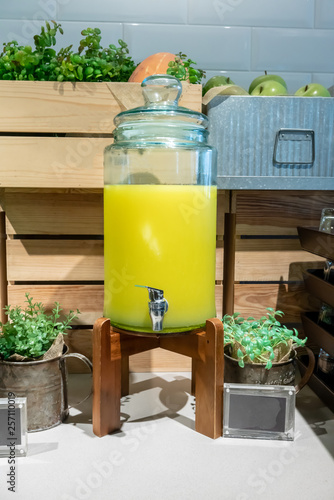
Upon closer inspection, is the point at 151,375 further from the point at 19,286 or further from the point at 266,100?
the point at 266,100

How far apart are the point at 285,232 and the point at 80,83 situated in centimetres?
63

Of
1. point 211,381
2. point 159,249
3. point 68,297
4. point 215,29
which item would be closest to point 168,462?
point 211,381

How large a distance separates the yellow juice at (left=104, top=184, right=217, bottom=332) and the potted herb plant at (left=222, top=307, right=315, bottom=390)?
120 mm

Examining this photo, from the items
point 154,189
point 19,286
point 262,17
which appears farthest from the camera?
point 262,17

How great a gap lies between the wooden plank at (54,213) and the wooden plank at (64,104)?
20 centimetres

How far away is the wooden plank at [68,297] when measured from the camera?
1.28 meters

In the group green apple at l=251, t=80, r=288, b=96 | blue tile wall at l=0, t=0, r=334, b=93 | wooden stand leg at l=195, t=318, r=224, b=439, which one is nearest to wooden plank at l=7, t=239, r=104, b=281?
wooden stand leg at l=195, t=318, r=224, b=439

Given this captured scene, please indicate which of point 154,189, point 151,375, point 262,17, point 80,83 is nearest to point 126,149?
Answer: point 154,189

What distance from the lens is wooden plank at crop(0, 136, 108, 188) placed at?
110 cm

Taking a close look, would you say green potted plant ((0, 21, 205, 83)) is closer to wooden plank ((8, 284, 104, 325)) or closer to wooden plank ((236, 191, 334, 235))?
wooden plank ((236, 191, 334, 235))

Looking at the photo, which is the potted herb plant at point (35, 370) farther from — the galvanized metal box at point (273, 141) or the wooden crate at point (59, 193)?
the galvanized metal box at point (273, 141)

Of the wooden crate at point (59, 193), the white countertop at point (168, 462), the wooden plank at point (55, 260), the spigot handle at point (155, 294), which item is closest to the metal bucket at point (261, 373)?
the white countertop at point (168, 462)

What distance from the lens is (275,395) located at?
3.07ft

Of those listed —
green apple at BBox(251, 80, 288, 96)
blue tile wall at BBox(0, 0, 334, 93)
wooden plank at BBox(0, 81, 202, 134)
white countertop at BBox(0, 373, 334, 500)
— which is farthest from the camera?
blue tile wall at BBox(0, 0, 334, 93)
